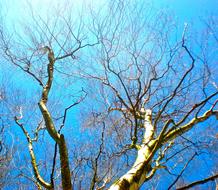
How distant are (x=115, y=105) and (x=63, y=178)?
394cm

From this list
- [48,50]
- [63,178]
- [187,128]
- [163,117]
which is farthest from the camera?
[163,117]

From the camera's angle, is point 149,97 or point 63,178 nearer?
point 63,178

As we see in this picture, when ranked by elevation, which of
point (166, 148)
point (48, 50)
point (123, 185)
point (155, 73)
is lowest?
point (123, 185)

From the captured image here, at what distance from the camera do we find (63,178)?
3150 millimetres

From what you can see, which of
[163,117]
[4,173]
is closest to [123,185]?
[163,117]

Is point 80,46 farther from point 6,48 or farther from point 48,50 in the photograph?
point 6,48

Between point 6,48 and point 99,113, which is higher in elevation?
point 6,48

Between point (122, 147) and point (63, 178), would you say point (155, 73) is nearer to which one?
point (122, 147)

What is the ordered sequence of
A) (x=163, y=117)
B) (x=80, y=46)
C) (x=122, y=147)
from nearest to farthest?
(x=122, y=147) < (x=80, y=46) < (x=163, y=117)

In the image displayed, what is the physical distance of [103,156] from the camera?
5.77 meters

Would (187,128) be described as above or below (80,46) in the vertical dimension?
below

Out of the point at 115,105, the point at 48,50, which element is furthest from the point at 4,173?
the point at 48,50

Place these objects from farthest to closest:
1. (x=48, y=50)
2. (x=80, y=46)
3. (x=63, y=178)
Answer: (x=80, y=46) → (x=48, y=50) → (x=63, y=178)

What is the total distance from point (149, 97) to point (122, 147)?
2.18 metres
